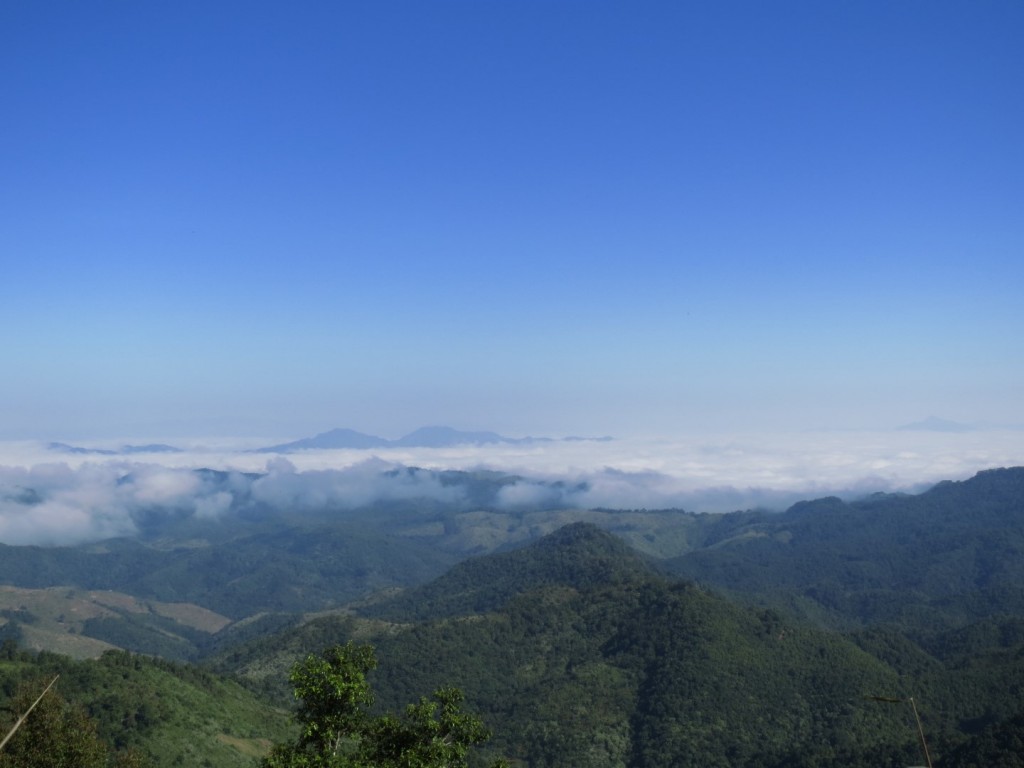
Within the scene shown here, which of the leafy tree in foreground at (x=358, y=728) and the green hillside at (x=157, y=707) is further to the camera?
the green hillside at (x=157, y=707)

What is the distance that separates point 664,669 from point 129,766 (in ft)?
558

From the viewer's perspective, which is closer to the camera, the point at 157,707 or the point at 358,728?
the point at 358,728

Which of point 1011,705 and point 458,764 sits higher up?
point 458,764

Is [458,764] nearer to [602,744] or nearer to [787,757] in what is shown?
[787,757]

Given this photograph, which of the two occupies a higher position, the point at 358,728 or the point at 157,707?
the point at 358,728

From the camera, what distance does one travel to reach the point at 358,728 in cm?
3266

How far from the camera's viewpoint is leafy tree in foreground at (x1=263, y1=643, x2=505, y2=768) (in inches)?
1216

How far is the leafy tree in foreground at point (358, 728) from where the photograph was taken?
30880 millimetres

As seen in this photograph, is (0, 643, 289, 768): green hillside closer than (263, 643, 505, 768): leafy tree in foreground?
No

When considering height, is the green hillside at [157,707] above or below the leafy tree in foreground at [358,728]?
below

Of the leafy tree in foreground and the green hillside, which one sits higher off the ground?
the leafy tree in foreground

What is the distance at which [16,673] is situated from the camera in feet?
386

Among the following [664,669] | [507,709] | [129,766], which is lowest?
[507,709]

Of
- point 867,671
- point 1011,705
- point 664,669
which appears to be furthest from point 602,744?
point 1011,705
